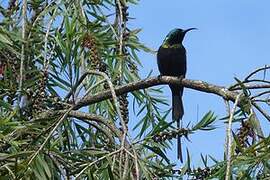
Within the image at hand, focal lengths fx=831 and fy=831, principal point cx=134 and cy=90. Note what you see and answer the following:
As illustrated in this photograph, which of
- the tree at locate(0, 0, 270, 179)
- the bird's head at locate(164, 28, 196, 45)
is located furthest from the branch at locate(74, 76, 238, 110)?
the bird's head at locate(164, 28, 196, 45)

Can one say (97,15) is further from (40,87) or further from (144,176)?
(144,176)

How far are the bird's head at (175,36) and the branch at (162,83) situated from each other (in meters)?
1.24

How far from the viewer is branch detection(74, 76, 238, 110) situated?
240 cm

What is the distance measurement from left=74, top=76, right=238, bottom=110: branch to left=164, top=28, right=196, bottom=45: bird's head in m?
1.24

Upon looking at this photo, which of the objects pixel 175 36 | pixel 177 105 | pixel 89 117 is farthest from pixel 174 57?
pixel 89 117

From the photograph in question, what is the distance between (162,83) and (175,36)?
53.7 inches

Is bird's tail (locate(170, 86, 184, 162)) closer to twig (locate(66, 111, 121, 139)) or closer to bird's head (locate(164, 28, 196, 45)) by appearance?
twig (locate(66, 111, 121, 139))

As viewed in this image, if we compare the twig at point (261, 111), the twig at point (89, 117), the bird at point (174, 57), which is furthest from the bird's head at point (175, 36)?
the twig at point (261, 111)

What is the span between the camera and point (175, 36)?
13.6 ft

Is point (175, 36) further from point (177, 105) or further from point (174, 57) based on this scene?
point (177, 105)

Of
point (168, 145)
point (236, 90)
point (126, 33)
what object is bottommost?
point (168, 145)

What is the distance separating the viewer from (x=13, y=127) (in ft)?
8.25

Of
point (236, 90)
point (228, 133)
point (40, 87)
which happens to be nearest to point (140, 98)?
point (40, 87)

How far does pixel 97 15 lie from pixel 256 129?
1.49 m
